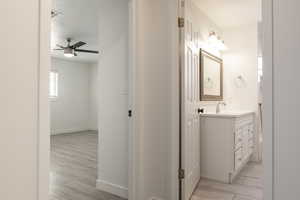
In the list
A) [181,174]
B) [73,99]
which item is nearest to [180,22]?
[181,174]

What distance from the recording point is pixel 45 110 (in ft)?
3.72

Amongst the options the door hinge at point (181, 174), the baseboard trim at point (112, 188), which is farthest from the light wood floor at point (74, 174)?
the door hinge at point (181, 174)

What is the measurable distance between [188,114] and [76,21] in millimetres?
2655

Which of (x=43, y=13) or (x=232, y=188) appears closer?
(x=43, y=13)

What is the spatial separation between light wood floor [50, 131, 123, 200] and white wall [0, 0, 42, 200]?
4.65 feet

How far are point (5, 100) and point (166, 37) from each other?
1.50m

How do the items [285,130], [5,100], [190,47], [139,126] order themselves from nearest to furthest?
[5,100] → [285,130] → [139,126] → [190,47]

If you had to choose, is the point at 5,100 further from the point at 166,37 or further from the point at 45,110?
the point at 166,37

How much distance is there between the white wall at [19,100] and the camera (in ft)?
3.18

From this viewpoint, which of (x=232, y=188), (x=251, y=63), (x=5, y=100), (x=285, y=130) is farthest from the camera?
(x=251, y=63)

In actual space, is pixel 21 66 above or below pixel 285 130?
above

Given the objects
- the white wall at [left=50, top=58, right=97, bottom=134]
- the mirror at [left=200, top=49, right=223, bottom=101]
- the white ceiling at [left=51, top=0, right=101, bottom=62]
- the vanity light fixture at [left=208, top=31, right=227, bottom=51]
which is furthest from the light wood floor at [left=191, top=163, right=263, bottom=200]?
the white wall at [left=50, top=58, right=97, bottom=134]

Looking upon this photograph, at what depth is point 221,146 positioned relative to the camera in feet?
9.11

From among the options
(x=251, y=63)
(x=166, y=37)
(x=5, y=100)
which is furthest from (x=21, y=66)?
(x=251, y=63)
